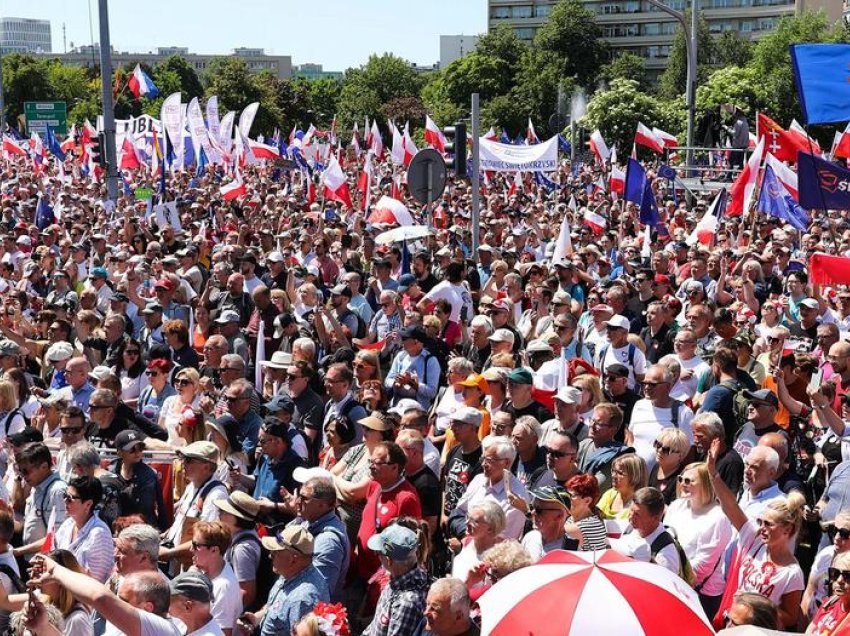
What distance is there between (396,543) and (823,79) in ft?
24.1

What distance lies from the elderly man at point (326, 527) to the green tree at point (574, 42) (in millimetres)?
93282

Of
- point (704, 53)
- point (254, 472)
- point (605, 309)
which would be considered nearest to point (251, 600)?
point (254, 472)

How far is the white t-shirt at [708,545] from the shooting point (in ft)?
18.3

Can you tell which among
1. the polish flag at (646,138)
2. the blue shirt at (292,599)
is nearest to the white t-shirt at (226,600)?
the blue shirt at (292,599)

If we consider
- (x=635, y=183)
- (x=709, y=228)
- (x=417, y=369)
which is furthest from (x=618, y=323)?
(x=635, y=183)

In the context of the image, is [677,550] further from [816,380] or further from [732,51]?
[732,51]

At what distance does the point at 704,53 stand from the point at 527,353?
302 ft

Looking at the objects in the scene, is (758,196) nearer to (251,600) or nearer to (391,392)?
(391,392)

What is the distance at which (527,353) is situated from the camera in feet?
28.3

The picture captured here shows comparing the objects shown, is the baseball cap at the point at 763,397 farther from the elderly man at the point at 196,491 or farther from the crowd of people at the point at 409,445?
the elderly man at the point at 196,491

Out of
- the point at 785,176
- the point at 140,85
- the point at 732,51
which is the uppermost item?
the point at 732,51

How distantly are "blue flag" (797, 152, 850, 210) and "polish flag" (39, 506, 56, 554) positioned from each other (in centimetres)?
762

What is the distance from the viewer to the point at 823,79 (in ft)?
34.5

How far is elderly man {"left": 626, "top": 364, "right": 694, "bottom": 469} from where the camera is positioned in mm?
7152
